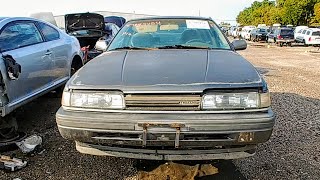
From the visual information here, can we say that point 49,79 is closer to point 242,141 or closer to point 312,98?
point 242,141

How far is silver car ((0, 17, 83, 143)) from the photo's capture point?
13.7 feet

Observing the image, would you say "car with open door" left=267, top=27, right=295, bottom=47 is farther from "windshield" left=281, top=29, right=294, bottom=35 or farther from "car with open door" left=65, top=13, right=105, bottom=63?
"car with open door" left=65, top=13, right=105, bottom=63

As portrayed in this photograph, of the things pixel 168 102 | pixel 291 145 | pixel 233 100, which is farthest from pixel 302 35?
pixel 168 102

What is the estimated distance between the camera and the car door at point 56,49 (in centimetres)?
558

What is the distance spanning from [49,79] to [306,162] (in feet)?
12.3

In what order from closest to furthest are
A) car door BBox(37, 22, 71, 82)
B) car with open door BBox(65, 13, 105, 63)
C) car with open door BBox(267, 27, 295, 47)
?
car door BBox(37, 22, 71, 82), car with open door BBox(65, 13, 105, 63), car with open door BBox(267, 27, 295, 47)

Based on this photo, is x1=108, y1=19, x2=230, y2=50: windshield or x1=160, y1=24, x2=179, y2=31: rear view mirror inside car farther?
x1=160, y1=24, x2=179, y2=31: rear view mirror inside car

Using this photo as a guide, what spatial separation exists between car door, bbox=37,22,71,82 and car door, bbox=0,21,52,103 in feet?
0.53

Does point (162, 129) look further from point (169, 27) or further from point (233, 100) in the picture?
point (169, 27)

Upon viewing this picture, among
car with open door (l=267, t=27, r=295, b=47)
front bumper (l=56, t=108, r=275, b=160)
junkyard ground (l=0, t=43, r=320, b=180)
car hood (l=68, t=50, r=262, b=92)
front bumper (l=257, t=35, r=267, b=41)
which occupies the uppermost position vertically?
car hood (l=68, t=50, r=262, b=92)

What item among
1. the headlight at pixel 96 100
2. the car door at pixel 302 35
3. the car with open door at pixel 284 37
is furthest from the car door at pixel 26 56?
the car with open door at pixel 284 37

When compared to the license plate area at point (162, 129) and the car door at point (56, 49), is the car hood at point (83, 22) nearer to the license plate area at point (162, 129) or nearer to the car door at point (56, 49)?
the car door at point (56, 49)

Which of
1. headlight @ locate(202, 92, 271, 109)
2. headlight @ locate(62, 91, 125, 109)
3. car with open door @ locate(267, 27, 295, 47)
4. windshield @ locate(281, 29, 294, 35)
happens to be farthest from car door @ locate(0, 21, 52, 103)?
windshield @ locate(281, 29, 294, 35)

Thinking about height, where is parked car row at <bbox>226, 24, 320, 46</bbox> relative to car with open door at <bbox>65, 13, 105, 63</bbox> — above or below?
below
